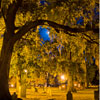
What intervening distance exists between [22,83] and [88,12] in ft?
41.4

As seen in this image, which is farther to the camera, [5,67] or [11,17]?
[11,17]

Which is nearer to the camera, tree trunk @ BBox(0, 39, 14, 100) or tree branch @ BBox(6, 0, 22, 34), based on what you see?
tree trunk @ BBox(0, 39, 14, 100)

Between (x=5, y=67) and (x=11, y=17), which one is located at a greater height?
(x=11, y=17)

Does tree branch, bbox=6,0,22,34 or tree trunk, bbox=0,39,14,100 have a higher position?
tree branch, bbox=6,0,22,34

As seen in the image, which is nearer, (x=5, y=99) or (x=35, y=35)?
(x=5, y=99)

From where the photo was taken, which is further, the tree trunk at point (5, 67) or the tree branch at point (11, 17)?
the tree branch at point (11, 17)

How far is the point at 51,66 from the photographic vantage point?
24.5 metres

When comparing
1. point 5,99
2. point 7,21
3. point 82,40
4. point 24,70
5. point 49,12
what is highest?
point 49,12

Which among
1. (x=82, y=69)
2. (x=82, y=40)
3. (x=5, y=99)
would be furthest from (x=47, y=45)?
(x=82, y=69)

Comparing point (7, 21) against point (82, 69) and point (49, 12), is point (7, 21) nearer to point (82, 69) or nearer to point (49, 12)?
point (49, 12)

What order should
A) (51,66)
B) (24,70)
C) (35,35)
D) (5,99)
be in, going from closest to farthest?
(5,99) < (35,35) < (24,70) < (51,66)

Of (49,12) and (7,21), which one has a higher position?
(49,12)

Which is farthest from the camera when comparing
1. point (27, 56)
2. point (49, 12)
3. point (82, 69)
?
point (82, 69)

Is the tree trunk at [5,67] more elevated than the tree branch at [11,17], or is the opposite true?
the tree branch at [11,17]
